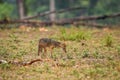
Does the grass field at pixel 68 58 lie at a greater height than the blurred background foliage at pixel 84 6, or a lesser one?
greater

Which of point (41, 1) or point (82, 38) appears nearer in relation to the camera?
point (82, 38)

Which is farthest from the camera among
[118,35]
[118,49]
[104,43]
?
[118,35]

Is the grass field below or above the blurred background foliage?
above

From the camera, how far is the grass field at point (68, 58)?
10.2 m

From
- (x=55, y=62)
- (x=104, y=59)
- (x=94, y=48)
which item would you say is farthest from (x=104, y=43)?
(x=55, y=62)

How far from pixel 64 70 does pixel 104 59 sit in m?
1.92

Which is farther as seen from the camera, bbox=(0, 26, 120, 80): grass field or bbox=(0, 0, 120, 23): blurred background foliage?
bbox=(0, 0, 120, 23): blurred background foliage

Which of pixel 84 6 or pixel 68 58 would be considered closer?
pixel 68 58

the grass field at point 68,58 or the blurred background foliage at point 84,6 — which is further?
the blurred background foliage at point 84,6

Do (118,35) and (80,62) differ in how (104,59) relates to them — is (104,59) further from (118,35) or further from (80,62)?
(118,35)

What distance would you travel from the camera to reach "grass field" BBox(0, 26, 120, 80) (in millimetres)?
10195

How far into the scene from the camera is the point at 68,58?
12.3 m

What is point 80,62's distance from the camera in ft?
38.5

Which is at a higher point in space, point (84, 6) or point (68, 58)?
point (68, 58)
